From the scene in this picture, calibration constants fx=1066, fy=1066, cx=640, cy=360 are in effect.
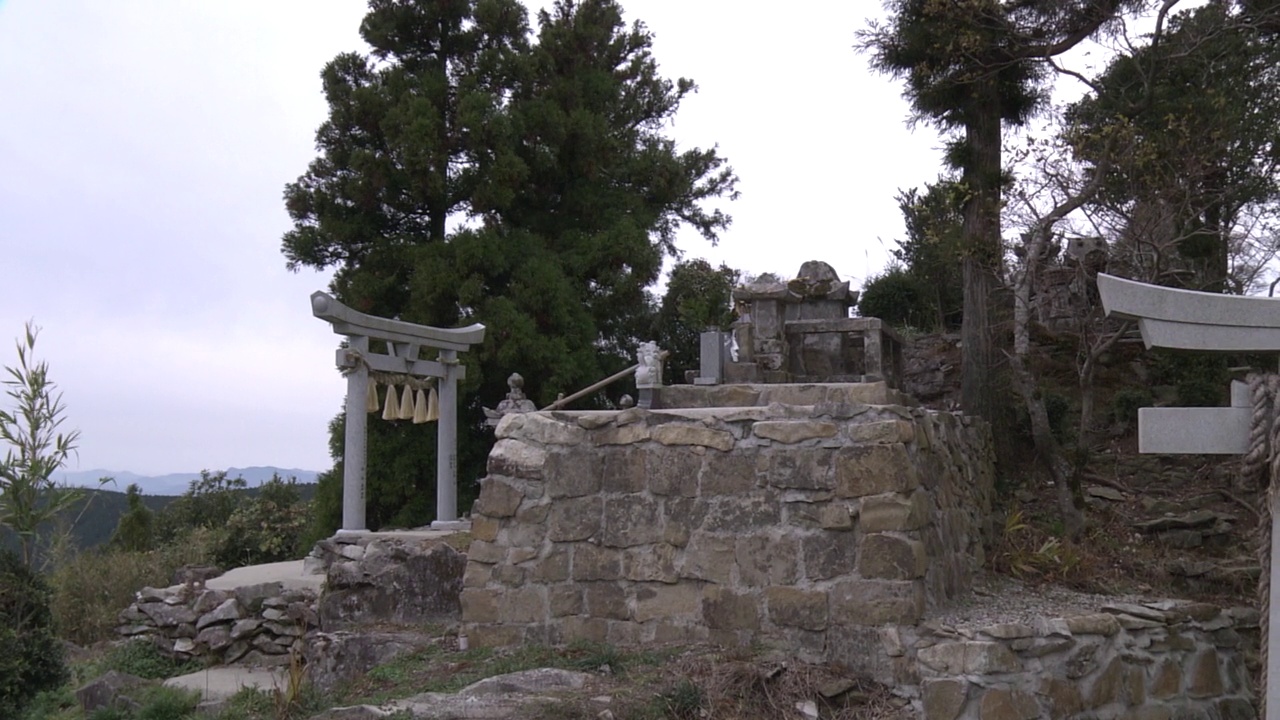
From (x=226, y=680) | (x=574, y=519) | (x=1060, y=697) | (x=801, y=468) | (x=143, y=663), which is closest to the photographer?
(x=1060, y=697)

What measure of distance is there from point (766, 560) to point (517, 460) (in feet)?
5.75

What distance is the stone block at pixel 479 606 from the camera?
6.84 metres

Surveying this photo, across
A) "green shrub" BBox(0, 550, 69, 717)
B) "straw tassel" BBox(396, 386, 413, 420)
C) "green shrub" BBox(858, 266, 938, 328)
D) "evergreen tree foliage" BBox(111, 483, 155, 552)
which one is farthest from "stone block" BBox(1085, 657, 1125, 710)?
"evergreen tree foliage" BBox(111, 483, 155, 552)

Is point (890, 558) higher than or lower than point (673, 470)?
lower

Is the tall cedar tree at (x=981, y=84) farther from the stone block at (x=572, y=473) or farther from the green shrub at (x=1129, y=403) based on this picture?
the stone block at (x=572, y=473)

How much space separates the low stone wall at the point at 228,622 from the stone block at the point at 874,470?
564 cm

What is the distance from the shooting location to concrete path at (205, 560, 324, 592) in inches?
408

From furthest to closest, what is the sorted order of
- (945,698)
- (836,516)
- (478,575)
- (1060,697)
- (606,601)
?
1. (478,575)
2. (606,601)
3. (836,516)
4. (1060,697)
5. (945,698)

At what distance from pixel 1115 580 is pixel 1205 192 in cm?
518

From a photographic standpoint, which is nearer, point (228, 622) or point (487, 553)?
point (487, 553)

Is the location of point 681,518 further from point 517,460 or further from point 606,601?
point 517,460

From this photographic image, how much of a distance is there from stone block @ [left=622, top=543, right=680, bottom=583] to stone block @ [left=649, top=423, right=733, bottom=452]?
0.64 metres

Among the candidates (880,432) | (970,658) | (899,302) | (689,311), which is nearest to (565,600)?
(880,432)

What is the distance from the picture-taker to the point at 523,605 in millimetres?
6805
